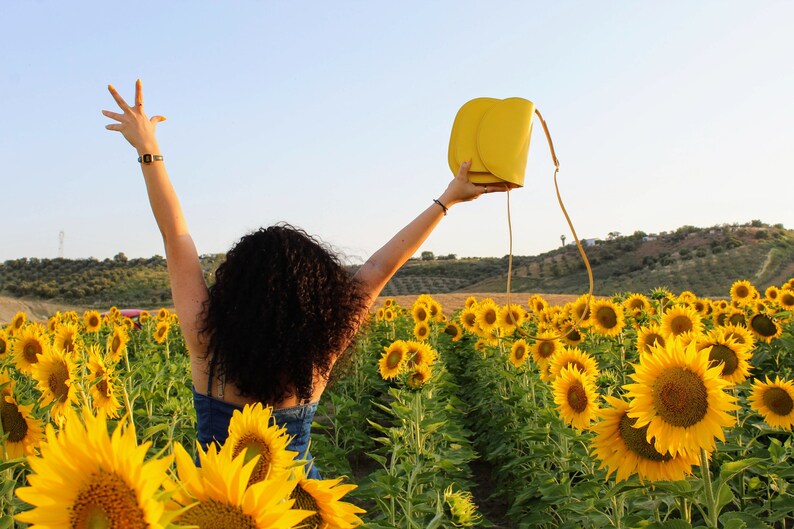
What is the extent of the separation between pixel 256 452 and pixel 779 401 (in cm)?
380

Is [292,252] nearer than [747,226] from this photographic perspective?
Yes

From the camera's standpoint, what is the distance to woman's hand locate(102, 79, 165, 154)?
243 centimetres

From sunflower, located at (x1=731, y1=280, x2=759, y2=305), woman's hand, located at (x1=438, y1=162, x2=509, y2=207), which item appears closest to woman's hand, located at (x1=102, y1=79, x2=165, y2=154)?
woman's hand, located at (x1=438, y1=162, x2=509, y2=207)

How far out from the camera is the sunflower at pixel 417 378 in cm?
490

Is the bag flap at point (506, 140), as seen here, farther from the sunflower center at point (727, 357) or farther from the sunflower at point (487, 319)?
the sunflower at point (487, 319)

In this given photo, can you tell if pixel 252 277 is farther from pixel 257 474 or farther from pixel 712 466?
pixel 712 466

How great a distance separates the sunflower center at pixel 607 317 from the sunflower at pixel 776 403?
114 inches

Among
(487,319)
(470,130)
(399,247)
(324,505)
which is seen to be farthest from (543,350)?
(324,505)

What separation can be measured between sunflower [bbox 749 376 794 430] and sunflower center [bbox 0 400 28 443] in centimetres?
396

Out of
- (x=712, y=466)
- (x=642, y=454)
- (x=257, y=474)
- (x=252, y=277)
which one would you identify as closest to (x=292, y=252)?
(x=252, y=277)

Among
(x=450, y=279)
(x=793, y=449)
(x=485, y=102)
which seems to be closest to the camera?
(x=485, y=102)

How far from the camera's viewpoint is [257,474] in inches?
52.8

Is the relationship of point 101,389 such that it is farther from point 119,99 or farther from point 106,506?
point 106,506

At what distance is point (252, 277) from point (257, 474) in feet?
4.13
